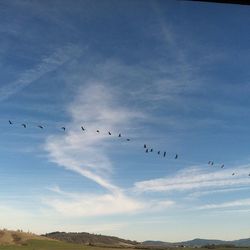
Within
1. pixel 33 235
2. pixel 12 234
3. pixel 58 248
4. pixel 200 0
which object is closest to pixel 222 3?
pixel 200 0

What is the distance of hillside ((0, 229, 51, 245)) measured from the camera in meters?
165

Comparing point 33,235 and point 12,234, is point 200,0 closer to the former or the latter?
point 12,234

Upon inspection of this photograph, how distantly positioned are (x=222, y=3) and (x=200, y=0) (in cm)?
21

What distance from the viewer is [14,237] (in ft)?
569

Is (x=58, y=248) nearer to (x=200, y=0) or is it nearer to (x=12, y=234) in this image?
(x=12, y=234)

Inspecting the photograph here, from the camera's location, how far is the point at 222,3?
4.56 m

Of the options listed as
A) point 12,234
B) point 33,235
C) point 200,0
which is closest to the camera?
point 200,0

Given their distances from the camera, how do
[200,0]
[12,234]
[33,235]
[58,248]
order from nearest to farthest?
[200,0]
[58,248]
[12,234]
[33,235]

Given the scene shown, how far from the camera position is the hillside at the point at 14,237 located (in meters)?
165

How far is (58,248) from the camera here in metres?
154

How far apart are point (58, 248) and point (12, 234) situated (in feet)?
103

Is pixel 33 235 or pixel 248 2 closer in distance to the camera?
pixel 248 2

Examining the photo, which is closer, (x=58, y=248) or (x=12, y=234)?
(x=58, y=248)

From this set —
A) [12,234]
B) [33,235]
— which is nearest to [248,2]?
[12,234]
